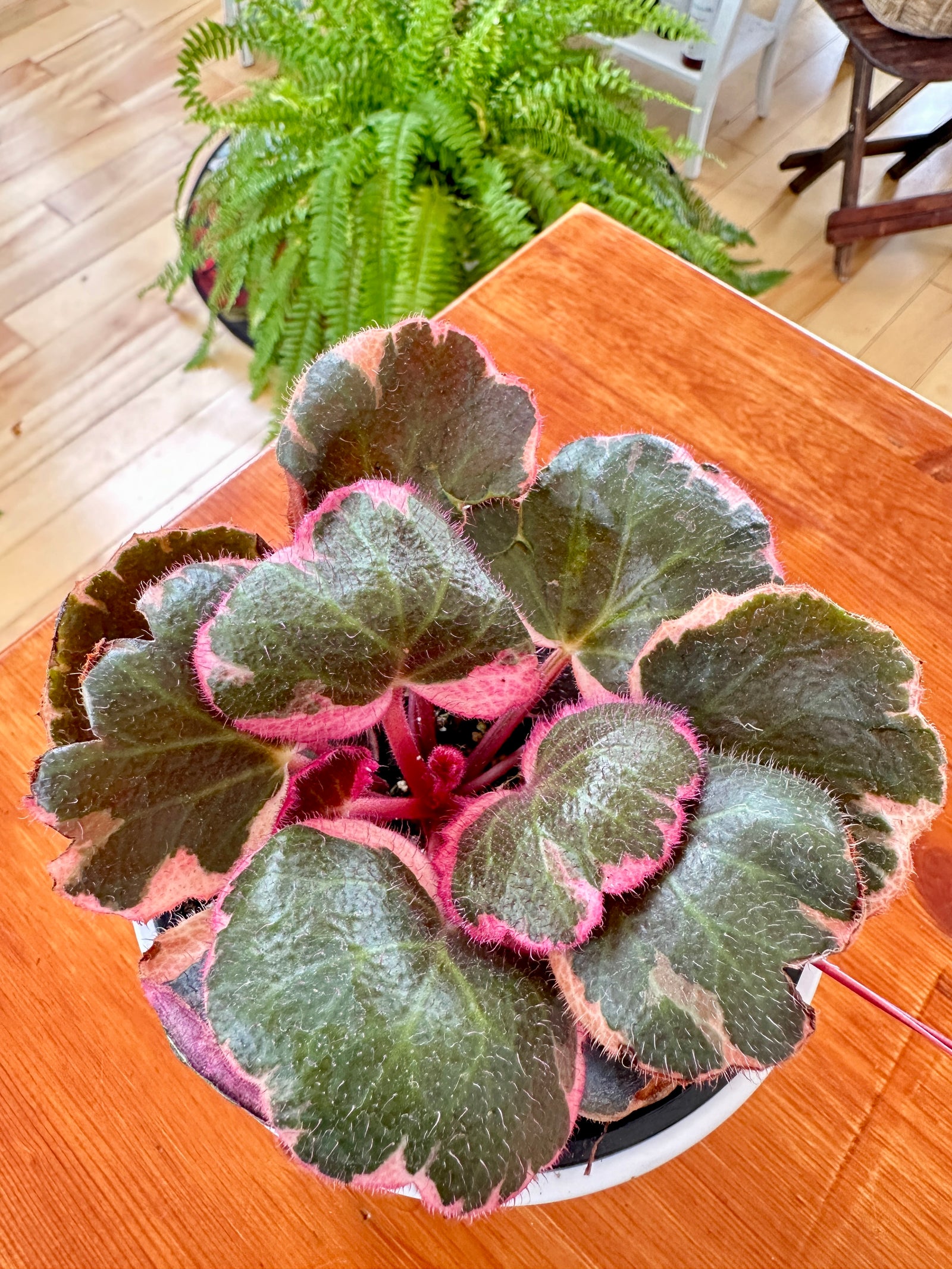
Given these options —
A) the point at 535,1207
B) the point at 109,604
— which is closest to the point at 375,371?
the point at 109,604

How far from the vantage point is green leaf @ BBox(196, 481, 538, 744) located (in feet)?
0.92

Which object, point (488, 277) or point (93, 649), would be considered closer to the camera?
point (93, 649)

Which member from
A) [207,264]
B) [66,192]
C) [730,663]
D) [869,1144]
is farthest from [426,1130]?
[66,192]

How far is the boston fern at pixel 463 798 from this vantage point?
270mm

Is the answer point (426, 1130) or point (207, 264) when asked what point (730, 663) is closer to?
point (426, 1130)

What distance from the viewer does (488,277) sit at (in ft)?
2.51

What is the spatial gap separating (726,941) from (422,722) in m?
0.17

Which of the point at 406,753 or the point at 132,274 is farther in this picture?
the point at 132,274

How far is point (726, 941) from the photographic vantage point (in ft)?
0.89

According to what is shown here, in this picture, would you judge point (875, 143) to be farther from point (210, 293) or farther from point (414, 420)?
point (414, 420)

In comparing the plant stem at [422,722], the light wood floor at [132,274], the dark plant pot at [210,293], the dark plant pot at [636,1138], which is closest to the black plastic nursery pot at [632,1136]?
the dark plant pot at [636,1138]

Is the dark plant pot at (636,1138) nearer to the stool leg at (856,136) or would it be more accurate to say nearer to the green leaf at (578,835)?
the green leaf at (578,835)

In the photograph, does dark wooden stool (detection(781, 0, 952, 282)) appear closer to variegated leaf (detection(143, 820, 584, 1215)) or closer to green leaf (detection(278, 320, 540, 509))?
green leaf (detection(278, 320, 540, 509))

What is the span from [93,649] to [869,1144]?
0.45 m
